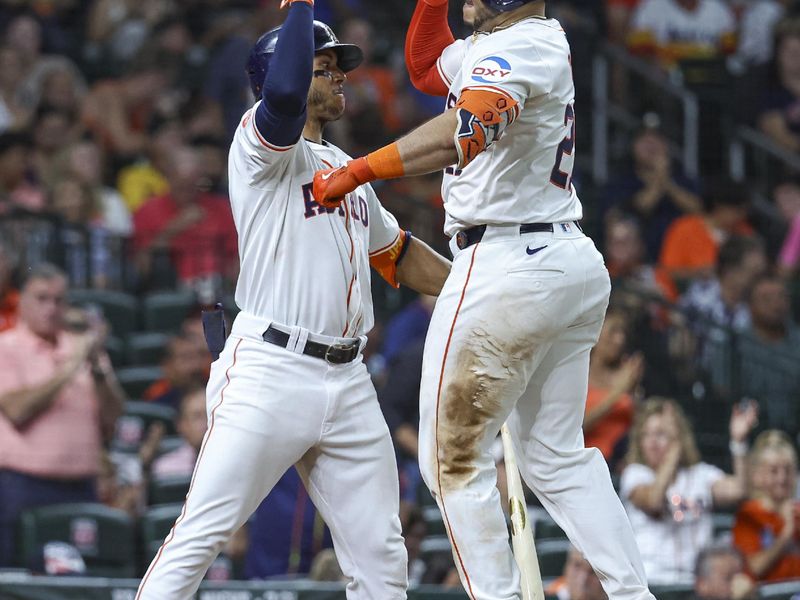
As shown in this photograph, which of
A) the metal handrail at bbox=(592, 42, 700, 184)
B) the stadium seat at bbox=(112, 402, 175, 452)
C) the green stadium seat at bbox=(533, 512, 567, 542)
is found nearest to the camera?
the green stadium seat at bbox=(533, 512, 567, 542)

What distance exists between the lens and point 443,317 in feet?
15.1

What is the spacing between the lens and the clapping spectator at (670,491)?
7246mm

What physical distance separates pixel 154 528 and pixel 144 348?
5.84ft

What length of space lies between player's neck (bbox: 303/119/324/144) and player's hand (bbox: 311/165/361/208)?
0.42 metres

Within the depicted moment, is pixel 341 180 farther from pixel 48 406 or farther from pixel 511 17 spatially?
pixel 48 406

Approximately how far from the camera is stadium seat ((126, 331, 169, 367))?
8.93 m

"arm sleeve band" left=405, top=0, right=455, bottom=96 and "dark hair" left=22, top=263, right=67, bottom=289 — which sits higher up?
"arm sleeve band" left=405, top=0, right=455, bottom=96

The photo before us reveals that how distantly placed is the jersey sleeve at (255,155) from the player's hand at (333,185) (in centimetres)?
15

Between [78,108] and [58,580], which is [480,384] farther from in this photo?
[78,108]

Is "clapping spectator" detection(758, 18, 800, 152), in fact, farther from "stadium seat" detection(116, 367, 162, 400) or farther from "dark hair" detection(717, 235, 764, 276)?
"stadium seat" detection(116, 367, 162, 400)

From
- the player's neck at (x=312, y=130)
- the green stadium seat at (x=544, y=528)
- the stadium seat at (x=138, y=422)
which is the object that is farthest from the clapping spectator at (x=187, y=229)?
the player's neck at (x=312, y=130)

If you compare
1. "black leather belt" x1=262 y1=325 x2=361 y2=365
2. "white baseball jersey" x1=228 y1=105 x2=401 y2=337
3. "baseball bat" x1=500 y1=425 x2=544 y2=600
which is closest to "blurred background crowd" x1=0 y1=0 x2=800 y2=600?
"baseball bat" x1=500 y1=425 x2=544 y2=600

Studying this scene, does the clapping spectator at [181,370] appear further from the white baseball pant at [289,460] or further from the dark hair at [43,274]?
the white baseball pant at [289,460]

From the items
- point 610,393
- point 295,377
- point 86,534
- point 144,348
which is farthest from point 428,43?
point 144,348
